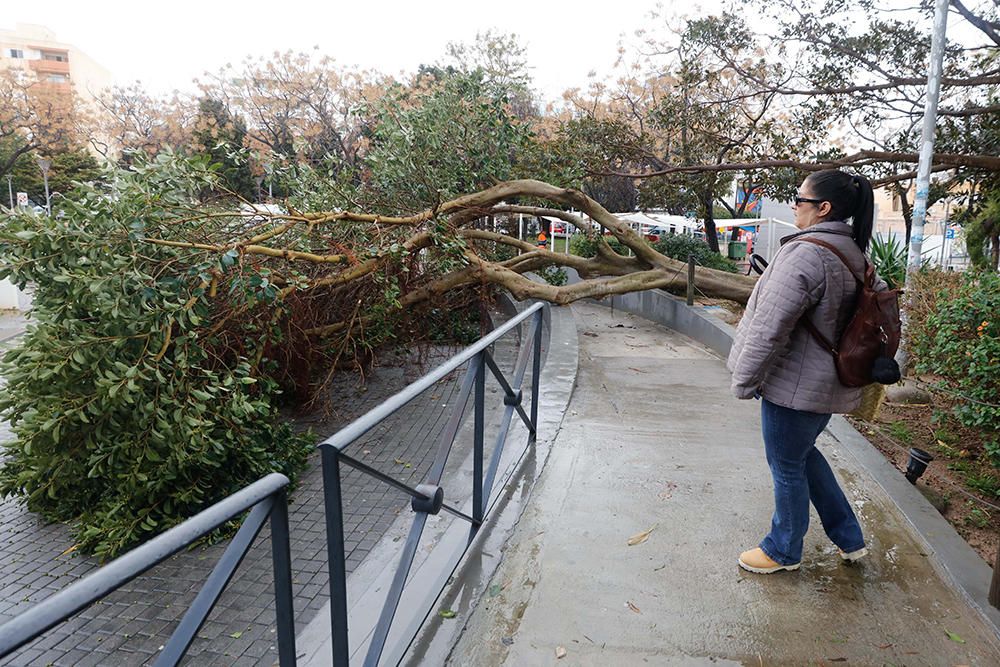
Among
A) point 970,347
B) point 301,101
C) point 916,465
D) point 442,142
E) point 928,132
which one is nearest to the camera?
point 916,465

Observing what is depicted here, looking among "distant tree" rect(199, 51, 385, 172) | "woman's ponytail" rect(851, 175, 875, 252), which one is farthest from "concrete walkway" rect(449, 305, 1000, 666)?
"distant tree" rect(199, 51, 385, 172)

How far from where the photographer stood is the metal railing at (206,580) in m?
0.97

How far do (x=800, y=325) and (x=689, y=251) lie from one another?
12.7 meters

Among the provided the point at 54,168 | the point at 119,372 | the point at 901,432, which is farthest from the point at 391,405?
the point at 54,168

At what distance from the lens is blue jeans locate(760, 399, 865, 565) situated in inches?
101

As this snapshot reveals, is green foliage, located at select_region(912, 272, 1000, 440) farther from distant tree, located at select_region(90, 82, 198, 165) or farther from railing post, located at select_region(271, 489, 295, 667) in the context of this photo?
distant tree, located at select_region(90, 82, 198, 165)

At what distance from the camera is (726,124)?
10.3 meters

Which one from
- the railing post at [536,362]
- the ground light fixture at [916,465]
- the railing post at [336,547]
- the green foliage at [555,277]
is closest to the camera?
the railing post at [336,547]

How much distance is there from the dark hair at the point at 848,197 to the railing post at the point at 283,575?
86.4 inches

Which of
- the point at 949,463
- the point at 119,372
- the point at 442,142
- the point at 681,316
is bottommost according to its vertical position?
the point at 949,463

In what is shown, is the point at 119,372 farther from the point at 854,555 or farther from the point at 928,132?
the point at 928,132

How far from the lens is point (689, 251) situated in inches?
581

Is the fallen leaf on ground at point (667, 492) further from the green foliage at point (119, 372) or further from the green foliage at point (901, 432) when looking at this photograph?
the green foliage at point (119, 372)

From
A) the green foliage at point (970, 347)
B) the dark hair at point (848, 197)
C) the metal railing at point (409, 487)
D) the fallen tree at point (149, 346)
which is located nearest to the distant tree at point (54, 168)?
the fallen tree at point (149, 346)
